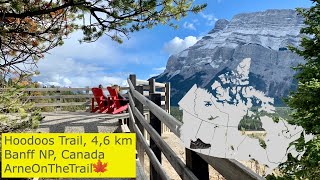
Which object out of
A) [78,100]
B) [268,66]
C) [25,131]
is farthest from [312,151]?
[78,100]

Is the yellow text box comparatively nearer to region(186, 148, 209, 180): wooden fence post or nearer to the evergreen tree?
region(186, 148, 209, 180): wooden fence post

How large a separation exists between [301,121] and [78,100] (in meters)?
17.8

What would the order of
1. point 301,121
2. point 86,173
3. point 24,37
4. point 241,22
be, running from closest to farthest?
point 301,121 < point 241,22 < point 86,173 < point 24,37

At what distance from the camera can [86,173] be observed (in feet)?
17.7

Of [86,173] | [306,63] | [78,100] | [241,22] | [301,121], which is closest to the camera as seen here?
[301,121]

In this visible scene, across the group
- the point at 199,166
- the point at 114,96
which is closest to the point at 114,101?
the point at 114,96

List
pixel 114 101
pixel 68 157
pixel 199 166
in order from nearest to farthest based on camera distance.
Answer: pixel 199 166
pixel 68 157
pixel 114 101

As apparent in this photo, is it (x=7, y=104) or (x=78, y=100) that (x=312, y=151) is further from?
(x=78, y=100)
